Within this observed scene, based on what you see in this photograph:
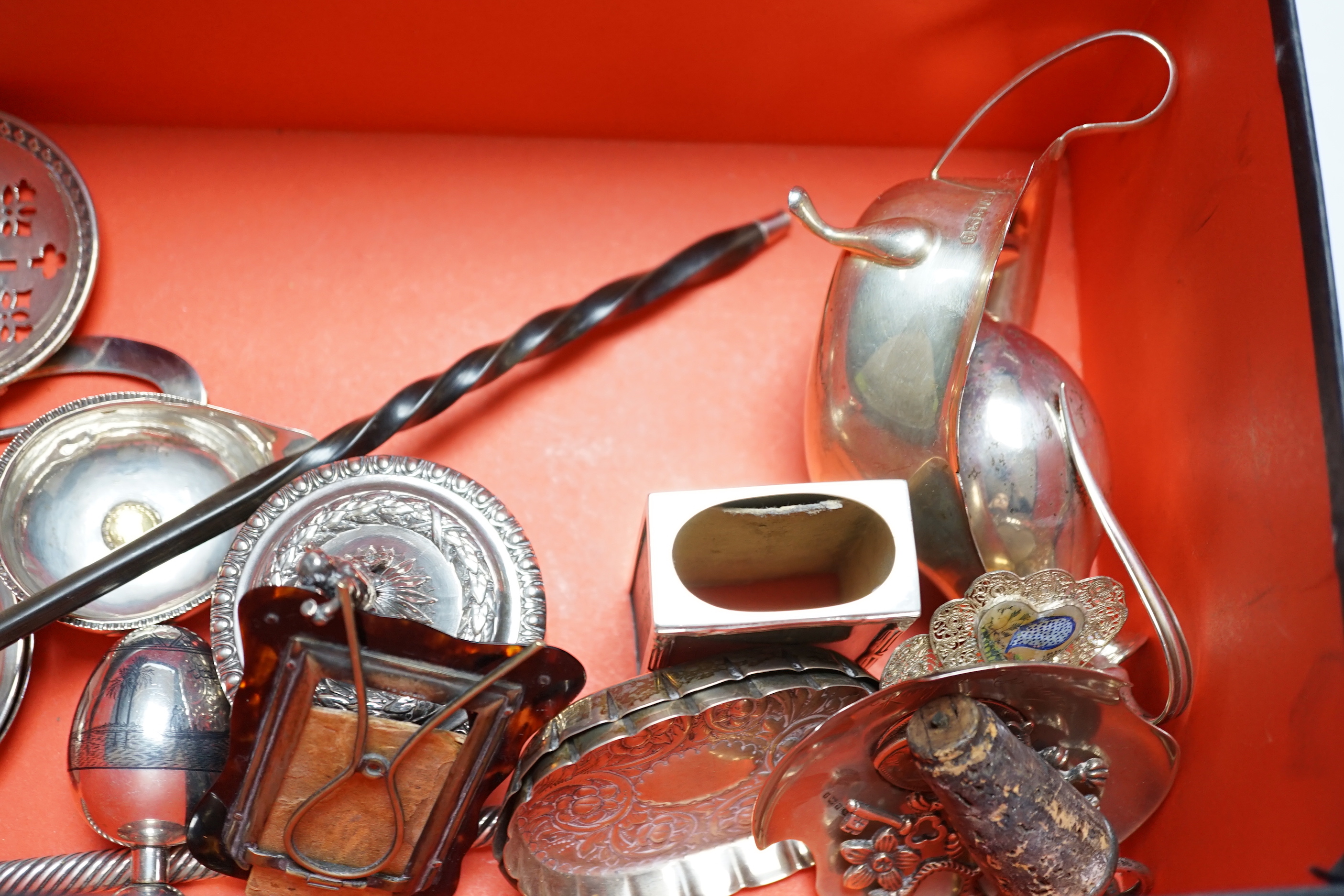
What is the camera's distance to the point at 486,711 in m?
0.88

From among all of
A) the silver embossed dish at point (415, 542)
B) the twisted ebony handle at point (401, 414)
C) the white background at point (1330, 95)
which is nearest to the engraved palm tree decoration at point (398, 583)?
the silver embossed dish at point (415, 542)

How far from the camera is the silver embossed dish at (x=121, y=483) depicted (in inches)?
41.9

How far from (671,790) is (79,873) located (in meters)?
0.52

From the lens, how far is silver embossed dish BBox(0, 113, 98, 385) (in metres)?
1.14

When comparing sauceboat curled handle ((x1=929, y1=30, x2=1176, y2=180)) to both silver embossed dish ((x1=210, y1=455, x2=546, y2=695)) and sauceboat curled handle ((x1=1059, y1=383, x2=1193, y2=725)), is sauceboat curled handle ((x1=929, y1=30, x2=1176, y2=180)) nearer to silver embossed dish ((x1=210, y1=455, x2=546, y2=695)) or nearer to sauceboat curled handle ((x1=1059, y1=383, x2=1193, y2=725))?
sauceboat curled handle ((x1=1059, y1=383, x2=1193, y2=725))

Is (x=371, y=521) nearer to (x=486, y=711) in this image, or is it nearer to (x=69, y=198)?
(x=486, y=711)

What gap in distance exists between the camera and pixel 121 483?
111cm

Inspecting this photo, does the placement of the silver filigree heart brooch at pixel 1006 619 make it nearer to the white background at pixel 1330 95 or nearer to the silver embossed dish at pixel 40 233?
the white background at pixel 1330 95

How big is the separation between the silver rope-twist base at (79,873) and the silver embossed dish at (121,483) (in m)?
0.20

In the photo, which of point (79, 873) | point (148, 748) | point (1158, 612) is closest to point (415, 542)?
point (148, 748)

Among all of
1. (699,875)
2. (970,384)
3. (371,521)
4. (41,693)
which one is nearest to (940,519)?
(970,384)

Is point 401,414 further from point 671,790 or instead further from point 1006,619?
point 1006,619

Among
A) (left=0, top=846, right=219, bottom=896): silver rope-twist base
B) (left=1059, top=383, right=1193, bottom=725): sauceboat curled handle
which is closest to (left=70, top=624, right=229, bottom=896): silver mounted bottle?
(left=0, top=846, right=219, bottom=896): silver rope-twist base

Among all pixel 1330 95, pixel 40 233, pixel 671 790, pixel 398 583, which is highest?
pixel 40 233
